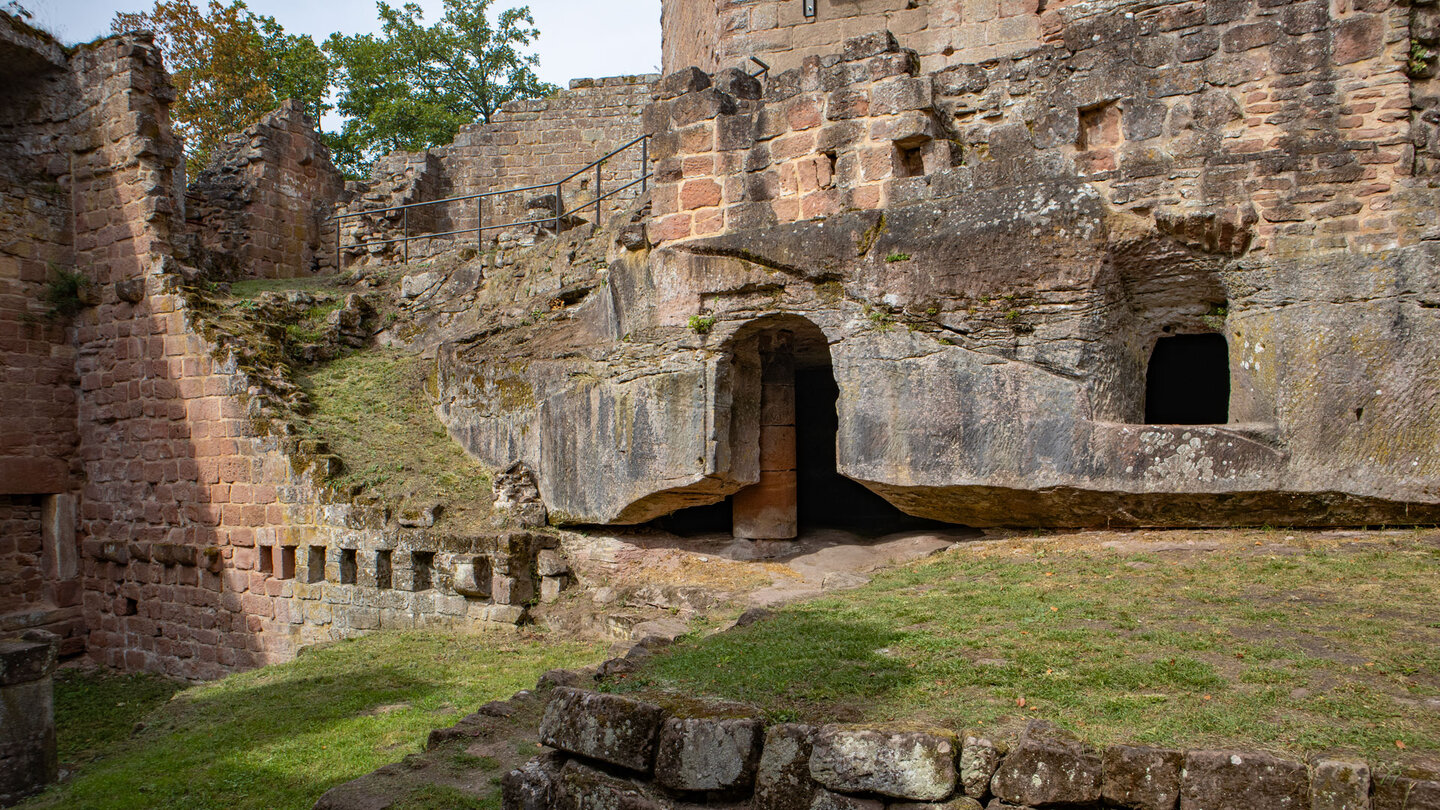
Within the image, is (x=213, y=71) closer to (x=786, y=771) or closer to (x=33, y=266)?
(x=33, y=266)

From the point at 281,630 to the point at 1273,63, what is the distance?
10558 mm

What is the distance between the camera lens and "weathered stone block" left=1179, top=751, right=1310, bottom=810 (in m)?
3.31

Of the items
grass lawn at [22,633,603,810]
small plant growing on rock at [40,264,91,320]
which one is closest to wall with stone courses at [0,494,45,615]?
small plant growing on rock at [40,264,91,320]

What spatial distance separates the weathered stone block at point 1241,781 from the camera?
10.9ft

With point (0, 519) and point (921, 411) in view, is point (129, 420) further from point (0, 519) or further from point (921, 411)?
point (921, 411)

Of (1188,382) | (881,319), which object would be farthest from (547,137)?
(1188,382)

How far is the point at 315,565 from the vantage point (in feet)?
33.6

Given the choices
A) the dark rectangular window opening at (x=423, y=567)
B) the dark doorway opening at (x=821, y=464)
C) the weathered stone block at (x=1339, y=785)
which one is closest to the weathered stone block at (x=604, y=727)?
the weathered stone block at (x=1339, y=785)

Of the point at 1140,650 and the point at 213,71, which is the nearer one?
the point at 1140,650

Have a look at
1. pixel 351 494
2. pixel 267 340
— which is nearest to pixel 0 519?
pixel 267 340

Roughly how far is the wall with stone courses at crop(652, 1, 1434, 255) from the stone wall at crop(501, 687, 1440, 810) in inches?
175

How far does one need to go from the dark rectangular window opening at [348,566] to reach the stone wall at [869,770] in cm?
595

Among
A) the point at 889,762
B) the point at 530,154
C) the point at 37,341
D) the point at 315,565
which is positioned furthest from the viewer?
the point at 530,154

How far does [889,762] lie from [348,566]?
302 inches
